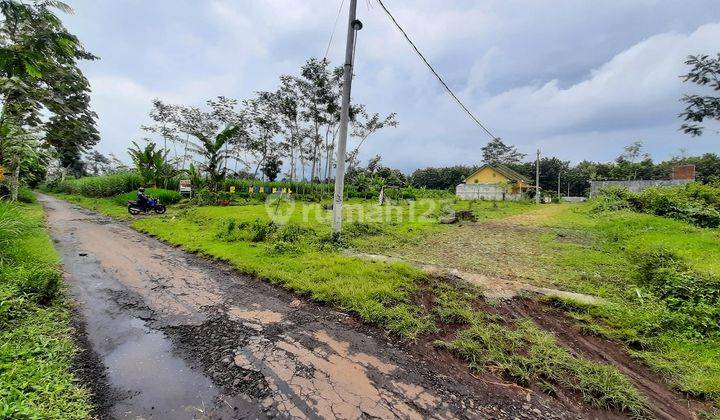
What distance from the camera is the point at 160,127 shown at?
2809cm

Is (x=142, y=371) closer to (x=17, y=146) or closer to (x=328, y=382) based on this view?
(x=328, y=382)

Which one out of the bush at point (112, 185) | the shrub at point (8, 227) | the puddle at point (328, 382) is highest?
the bush at point (112, 185)

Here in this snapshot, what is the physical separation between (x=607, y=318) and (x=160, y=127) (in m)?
33.9

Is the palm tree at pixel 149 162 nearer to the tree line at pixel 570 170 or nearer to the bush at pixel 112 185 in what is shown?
the bush at pixel 112 185

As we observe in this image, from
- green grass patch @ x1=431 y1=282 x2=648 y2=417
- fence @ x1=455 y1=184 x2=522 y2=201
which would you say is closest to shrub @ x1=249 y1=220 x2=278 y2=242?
green grass patch @ x1=431 y1=282 x2=648 y2=417

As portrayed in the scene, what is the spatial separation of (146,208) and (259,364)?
15.4m

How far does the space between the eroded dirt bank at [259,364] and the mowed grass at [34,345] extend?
0.74 ft

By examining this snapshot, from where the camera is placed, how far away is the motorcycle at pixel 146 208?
14.6 metres

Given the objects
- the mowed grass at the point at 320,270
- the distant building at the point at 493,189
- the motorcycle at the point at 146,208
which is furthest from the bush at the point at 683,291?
the distant building at the point at 493,189

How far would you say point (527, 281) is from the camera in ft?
→ 17.6

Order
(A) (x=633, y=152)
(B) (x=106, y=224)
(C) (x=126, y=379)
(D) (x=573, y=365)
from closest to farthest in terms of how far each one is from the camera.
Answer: (C) (x=126, y=379), (D) (x=573, y=365), (B) (x=106, y=224), (A) (x=633, y=152)

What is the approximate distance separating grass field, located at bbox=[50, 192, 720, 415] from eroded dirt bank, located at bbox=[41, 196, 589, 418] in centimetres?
39

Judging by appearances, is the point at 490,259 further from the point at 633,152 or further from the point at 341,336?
the point at 633,152

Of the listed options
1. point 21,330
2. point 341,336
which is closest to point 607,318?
point 341,336
